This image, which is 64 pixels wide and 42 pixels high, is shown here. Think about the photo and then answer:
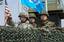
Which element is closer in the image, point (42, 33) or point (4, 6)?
point (42, 33)

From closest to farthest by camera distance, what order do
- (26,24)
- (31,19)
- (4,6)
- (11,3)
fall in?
(26,24)
(31,19)
(4,6)
(11,3)

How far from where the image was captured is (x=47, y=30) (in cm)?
741

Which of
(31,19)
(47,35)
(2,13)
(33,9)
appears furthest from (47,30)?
(33,9)

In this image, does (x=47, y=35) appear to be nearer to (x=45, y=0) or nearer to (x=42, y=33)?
(x=42, y=33)

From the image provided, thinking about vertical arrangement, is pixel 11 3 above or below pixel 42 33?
above

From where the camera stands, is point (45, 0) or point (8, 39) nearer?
point (8, 39)

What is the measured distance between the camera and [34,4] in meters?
11.0

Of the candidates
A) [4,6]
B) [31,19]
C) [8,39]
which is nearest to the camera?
[8,39]

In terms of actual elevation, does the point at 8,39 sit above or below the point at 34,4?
below

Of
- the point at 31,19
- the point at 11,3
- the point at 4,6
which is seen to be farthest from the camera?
the point at 11,3

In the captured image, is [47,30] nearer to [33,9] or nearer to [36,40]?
[36,40]

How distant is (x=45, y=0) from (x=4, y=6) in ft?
5.67

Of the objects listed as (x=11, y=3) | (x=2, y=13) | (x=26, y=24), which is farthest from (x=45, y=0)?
(x=26, y=24)

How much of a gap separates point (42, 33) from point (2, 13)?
9.73 feet
